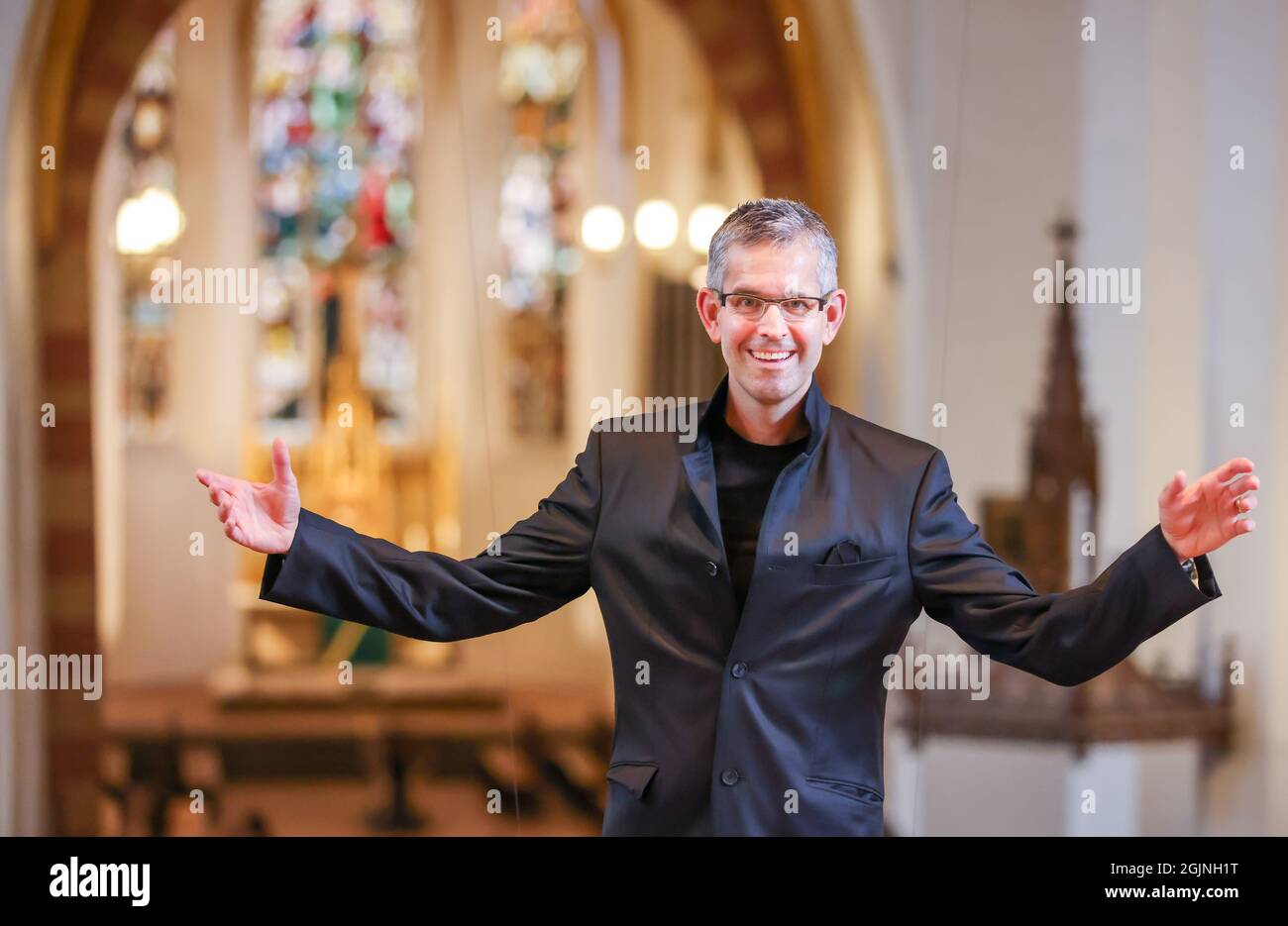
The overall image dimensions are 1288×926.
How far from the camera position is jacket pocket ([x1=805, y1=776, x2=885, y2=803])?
5.94 ft

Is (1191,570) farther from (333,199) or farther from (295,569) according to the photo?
(333,199)

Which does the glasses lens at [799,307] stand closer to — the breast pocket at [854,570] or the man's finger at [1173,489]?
the breast pocket at [854,570]

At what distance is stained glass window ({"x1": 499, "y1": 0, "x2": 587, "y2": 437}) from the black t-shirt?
345 centimetres

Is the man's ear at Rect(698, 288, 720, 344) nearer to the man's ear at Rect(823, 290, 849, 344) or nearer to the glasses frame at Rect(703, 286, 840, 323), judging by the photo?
the glasses frame at Rect(703, 286, 840, 323)

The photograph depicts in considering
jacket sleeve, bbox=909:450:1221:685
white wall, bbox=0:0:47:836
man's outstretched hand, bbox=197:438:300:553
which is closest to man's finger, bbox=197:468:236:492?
man's outstretched hand, bbox=197:438:300:553

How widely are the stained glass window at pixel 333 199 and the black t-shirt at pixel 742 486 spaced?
462 centimetres

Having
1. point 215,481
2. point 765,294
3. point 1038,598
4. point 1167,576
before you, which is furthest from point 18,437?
point 1167,576

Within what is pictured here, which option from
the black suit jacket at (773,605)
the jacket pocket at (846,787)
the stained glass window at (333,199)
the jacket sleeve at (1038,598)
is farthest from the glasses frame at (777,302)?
the stained glass window at (333,199)

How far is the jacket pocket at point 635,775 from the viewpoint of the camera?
182 cm

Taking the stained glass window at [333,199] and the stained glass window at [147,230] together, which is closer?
the stained glass window at [147,230]

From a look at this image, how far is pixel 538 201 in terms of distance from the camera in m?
5.77

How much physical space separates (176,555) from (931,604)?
12.9ft
